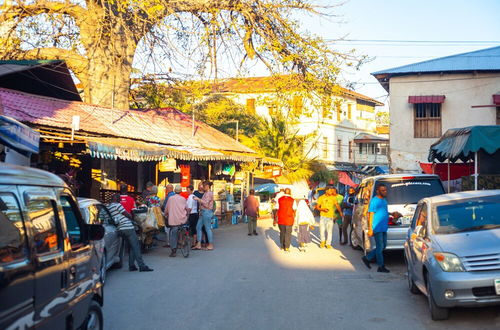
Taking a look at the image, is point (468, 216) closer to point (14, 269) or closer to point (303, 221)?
point (14, 269)

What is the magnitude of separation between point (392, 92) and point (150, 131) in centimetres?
1386

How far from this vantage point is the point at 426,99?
1145 inches

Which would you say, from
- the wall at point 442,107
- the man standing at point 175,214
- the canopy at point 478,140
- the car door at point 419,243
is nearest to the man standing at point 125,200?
the man standing at point 175,214

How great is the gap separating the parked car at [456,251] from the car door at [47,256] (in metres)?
4.62

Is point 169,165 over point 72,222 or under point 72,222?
over

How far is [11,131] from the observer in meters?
10.1

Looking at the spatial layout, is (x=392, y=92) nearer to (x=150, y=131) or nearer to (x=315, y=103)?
(x=315, y=103)

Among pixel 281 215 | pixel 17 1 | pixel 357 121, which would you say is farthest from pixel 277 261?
pixel 357 121

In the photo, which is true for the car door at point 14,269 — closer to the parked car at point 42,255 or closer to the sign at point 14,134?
the parked car at point 42,255

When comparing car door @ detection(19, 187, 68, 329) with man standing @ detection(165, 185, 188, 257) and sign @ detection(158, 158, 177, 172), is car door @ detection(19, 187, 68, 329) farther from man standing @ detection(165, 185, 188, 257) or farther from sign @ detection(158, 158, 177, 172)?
sign @ detection(158, 158, 177, 172)

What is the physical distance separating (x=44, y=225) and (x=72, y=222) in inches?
42.0

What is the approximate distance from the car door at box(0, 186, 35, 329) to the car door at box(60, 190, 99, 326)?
1005 millimetres

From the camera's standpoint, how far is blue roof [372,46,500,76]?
28688 millimetres

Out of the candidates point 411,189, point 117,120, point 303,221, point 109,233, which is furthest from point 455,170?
point 109,233
